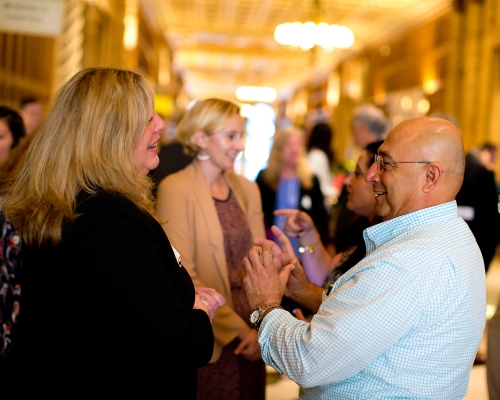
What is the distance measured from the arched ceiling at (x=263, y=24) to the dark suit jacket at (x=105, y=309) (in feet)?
23.6

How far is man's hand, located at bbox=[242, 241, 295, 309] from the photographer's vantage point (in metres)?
1.85

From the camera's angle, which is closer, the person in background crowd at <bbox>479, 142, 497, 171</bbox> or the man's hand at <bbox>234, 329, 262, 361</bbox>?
the man's hand at <bbox>234, 329, 262, 361</bbox>

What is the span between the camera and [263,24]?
16219 millimetres

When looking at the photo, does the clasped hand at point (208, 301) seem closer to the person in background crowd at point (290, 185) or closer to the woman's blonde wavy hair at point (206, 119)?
the woman's blonde wavy hair at point (206, 119)

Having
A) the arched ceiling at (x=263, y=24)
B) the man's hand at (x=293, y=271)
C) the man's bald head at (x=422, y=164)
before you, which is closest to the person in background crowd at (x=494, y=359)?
the man's hand at (x=293, y=271)

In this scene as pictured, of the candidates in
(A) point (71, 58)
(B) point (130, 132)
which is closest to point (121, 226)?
(B) point (130, 132)

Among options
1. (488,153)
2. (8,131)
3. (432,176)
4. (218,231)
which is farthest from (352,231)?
(488,153)

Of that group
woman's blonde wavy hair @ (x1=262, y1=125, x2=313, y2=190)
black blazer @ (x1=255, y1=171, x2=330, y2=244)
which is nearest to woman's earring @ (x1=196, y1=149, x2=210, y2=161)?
black blazer @ (x1=255, y1=171, x2=330, y2=244)

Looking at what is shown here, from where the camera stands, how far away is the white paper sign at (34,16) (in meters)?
4.57

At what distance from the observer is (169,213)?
2725 millimetres

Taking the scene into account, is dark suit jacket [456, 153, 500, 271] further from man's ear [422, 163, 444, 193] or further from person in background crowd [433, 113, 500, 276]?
man's ear [422, 163, 444, 193]

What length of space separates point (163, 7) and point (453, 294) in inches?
591

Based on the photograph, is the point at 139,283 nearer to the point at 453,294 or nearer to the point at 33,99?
the point at 453,294

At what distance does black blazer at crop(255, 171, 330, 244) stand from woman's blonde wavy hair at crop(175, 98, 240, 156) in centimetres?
204
